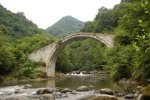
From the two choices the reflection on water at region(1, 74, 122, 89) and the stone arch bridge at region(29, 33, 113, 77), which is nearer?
the reflection on water at region(1, 74, 122, 89)

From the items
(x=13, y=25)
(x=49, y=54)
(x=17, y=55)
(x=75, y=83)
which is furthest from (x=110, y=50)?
(x=13, y=25)

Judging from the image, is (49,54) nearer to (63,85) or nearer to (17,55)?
(17,55)

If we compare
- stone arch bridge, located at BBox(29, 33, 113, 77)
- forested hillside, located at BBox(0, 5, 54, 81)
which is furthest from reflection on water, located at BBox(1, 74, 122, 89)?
stone arch bridge, located at BBox(29, 33, 113, 77)

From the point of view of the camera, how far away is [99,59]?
72250 millimetres

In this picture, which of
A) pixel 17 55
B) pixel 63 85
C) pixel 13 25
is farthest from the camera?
pixel 13 25

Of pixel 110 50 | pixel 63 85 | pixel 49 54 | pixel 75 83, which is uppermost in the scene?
pixel 49 54

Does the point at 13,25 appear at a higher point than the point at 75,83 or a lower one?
higher

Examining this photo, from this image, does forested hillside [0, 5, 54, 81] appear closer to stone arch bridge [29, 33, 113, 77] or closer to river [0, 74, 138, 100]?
stone arch bridge [29, 33, 113, 77]

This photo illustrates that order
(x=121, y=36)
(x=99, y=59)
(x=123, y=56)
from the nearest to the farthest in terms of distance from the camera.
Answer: (x=123, y=56)
(x=121, y=36)
(x=99, y=59)

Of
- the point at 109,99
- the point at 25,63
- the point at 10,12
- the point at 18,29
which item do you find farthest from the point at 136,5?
the point at 10,12

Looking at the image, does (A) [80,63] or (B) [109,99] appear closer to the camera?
(B) [109,99]

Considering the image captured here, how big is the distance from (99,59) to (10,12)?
3436 cm

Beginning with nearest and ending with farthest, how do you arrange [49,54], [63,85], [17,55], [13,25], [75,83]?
1. [63,85]
2. [75,83]
3. [17,55]
4. [49,54]
5. [13,25]

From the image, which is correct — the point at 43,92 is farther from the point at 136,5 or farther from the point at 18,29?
the point at 18,29
